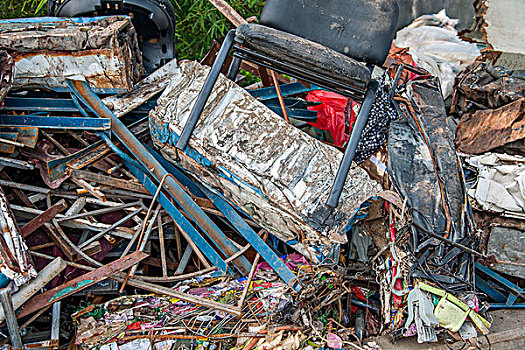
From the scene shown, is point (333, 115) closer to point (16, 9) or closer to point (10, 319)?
point (10, 319)

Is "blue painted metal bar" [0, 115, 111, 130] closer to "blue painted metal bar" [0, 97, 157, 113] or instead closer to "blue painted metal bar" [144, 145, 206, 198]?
"blue painted metal bar" [0, 97, 157, 113]

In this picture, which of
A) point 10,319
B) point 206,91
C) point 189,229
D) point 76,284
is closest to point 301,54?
point 206,91

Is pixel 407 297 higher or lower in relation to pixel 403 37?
lower

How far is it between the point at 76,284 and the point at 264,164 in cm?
120

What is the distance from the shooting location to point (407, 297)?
2295mm

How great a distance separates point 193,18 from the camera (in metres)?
4.21

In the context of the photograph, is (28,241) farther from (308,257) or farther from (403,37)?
(403,37)

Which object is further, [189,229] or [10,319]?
[189,229]

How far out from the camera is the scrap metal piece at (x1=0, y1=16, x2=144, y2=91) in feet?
8.80

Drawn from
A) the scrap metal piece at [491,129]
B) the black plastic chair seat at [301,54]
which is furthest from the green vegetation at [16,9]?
the scrap metal piece at [491,129]

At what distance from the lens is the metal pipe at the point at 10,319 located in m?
2.03

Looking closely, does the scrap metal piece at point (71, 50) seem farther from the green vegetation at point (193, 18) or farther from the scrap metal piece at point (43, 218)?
the green vegetation at point (193, 18)

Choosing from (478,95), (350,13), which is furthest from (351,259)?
(478,95)

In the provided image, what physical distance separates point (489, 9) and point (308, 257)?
364cm
